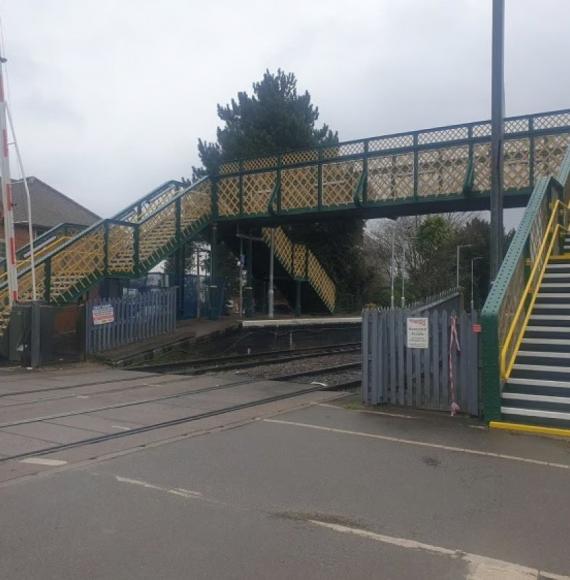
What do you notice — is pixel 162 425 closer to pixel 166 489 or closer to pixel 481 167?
pixel 166 489

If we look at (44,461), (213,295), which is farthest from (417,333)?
(213,295)

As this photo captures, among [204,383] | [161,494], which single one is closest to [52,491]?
[161,494]

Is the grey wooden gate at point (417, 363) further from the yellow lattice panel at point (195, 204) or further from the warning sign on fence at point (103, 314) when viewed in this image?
the yellow lattice panel at point (195, 204)

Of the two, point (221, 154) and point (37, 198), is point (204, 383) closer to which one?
point (221, 154)

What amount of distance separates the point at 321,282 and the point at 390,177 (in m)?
11.5

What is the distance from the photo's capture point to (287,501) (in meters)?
5.63

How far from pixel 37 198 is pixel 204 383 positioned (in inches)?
1002

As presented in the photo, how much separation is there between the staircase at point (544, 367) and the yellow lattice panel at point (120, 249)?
499 inches

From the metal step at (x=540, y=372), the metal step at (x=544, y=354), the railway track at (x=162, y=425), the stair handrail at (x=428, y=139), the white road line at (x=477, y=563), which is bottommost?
the white road line at (x=477, y=563)

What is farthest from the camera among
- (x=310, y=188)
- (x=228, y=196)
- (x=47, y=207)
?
(x=47, y=207)

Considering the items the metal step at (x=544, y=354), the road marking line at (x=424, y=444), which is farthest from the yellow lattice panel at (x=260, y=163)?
the road marking line at (x=424, y=444)

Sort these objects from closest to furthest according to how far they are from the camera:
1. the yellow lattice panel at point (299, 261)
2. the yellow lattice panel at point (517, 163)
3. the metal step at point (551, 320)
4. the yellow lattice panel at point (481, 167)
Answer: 1. the metal step at point (551, 320)
2. the yellow lattice panel at point (517, 163)
3. the yellow lattice panel at point (481, 167)
4. the yellow lattice panel at point (299, 261)

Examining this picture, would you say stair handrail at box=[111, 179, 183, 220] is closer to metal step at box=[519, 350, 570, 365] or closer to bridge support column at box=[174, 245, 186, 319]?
bridge support column at box=[174, 245, 186, 319]

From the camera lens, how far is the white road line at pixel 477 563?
13.7 ft
